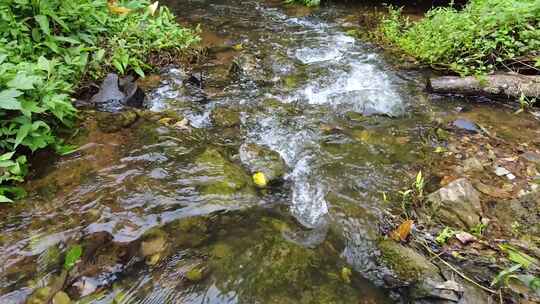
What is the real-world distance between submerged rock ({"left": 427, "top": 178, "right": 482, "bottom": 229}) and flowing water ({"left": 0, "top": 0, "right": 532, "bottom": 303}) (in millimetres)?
466

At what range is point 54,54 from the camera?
483 cm

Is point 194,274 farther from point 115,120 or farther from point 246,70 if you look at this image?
point 246,70

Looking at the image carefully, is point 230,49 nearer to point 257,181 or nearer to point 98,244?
point 257,181

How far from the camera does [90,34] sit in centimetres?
547

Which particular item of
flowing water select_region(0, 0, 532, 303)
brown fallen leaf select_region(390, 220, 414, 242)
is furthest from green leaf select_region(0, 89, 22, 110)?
brown fallen leaf select_region(390, 220, 414, 242)

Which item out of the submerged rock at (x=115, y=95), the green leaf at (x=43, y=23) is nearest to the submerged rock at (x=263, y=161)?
the submerged rock at (x=115, y=95)

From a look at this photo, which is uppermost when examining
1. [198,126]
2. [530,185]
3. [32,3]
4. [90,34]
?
[32,3]

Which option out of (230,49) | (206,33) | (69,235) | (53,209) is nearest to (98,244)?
(69,235)

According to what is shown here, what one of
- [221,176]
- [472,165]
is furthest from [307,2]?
[221,176]

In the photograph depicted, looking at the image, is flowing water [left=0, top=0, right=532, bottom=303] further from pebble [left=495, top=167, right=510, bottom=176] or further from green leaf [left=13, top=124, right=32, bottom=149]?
pebble [left=495, top=167, right=510, bottom=176]

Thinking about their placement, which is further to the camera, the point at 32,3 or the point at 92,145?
the point at 32,3

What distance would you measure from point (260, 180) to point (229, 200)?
49 centimetres

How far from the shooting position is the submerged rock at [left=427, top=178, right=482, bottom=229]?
3.38 metres

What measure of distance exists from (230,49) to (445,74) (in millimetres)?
3853
